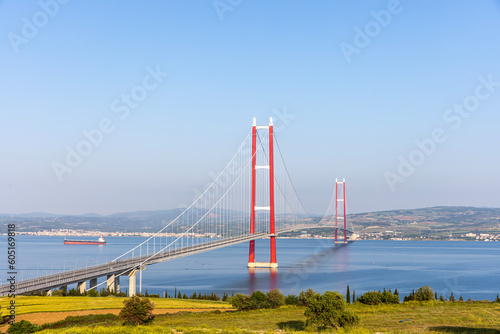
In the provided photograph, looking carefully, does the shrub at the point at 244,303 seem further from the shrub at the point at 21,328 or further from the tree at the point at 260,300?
Answer: the shrub at the point at 21,328

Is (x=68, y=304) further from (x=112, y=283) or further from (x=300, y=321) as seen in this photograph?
(x=300, y=321)

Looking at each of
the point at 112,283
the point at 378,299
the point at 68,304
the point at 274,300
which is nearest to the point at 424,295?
the point at 378,299

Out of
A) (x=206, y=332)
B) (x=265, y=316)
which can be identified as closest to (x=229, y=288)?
(x=265, y=316)

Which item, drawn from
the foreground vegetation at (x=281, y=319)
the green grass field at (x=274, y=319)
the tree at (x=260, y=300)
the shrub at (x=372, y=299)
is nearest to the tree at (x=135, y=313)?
the foreground vegetation at (x=281, y=319)

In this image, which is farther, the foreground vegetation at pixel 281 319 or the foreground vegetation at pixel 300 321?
the foreground vegetation at pixel 281 319

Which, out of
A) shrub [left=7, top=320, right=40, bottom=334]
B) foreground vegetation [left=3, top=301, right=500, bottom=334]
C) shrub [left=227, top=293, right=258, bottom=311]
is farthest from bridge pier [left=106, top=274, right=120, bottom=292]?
shrub [left=7, top=320, right=40, bottom=334]

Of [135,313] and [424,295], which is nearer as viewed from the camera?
[135,313]

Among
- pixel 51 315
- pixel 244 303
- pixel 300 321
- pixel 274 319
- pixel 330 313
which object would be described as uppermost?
pixel 330 313

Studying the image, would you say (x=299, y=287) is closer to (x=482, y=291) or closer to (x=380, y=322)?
(x=482, y=291)
